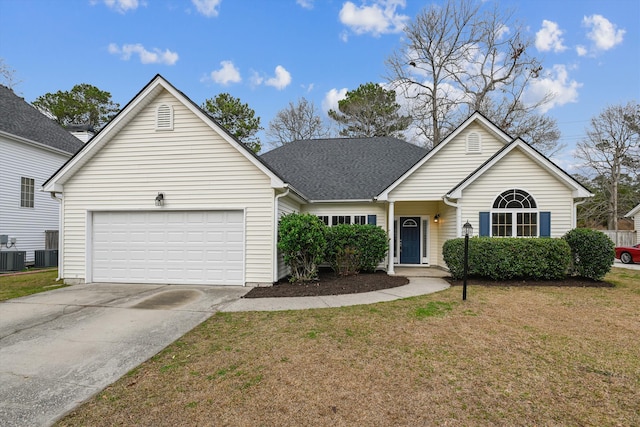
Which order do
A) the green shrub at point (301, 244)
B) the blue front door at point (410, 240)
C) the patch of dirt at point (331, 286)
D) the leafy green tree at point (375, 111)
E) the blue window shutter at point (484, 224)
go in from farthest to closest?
the leafy green tree at point (375, 111) → the blue front door at point (410, 240) → the blue window shutter at point (484, 224) → the green shrub at point (301, 244) → the patch of dirt at point (331, 286)

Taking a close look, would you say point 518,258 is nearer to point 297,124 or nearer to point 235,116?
point 297,124

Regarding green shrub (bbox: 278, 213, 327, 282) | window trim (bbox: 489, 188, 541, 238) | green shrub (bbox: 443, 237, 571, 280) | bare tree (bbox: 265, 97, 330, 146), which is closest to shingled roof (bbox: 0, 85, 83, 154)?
green shrub (bbox: 278, 213, 327, 282)

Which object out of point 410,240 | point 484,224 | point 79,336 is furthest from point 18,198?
point 484,224

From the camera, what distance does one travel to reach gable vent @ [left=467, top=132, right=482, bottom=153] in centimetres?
1155

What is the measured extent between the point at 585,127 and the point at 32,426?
37.6m

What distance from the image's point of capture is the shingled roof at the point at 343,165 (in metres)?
12.9

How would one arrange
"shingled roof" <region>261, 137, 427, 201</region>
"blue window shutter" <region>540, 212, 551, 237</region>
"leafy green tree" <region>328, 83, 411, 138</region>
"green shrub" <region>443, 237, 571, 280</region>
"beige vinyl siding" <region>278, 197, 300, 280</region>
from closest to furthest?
"green shrub" <region>443, 237, 571, 280</region> < "beige vinyl siding" <region>278, 197, 300, 280</region> < "blue window shutter" <region>540, 212, 551, 237</region> < "shingled roof" <region>261, 137, 427, 201</region> < "leafy green tree" <region>328, 83, 411, 138</region>

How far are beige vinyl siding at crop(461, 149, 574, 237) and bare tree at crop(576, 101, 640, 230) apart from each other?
24.7 meters

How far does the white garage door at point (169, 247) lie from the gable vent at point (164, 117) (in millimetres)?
2540

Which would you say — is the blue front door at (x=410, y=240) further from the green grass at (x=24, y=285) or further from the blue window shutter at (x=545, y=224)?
the green grass at (x=24, y=285)

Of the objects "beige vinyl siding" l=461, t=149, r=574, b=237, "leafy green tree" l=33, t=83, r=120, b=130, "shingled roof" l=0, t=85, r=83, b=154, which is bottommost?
"beige vinyl siding" l=461, t=149, r=574, b=237

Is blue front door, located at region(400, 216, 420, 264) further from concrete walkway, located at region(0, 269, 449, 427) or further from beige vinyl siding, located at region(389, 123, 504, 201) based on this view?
concrete walkway, located at region(0, 269, 449, 427)

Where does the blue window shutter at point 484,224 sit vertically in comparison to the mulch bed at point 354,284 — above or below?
above

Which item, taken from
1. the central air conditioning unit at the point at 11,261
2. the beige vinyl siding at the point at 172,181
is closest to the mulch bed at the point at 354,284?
the beige vinyl siding at the point at 172,181
